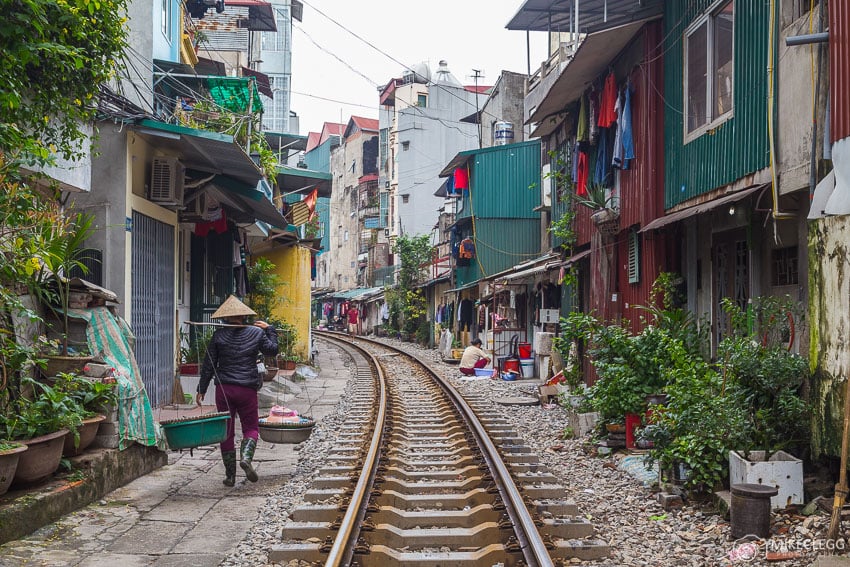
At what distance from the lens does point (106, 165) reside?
10656mm

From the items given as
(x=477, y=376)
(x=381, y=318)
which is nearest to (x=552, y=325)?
(x=477, y=376)

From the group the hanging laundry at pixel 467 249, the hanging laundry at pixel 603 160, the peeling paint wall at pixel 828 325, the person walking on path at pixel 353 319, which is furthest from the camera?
the person walking on path at pixel 353 319

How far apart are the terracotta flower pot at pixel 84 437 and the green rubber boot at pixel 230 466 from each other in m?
1.24

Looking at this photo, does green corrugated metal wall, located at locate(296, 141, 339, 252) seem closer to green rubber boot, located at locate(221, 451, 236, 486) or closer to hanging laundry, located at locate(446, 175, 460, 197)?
hanging laundry, located at locate(446, 175, 460, 197)

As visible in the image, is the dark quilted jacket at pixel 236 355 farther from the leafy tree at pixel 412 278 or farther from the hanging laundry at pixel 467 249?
the leafy tree at pixel 412 278

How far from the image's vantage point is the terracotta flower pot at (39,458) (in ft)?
20.4

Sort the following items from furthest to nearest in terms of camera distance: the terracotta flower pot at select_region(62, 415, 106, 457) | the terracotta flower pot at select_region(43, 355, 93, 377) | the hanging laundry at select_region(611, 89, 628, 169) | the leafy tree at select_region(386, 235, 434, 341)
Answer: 1. the leafy tree at select_region(386, 235, 434, 341)
2. the hanging laundry at select_region(611, 89, 628, 169)
3. the terracotta flower pot at select_region(43, 355, 93, 377)
4. the terracotta flower pot at select_region(62, 415, 106, 457)

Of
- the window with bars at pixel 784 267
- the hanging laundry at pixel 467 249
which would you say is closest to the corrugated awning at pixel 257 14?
the hanging laundry at pixel 467 249

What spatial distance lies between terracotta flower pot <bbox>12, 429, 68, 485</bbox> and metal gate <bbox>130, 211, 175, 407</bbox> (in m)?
4.57

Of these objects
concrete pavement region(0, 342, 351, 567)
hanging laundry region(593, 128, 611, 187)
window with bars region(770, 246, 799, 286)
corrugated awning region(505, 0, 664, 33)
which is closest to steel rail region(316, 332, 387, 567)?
concrete pavement region(0, 342, 351, 567)

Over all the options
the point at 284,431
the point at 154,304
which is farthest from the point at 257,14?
the point at 284,431

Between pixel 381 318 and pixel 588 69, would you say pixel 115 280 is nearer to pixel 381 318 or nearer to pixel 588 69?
pixel 588 69

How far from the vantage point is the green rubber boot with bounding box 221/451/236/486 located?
811 cm

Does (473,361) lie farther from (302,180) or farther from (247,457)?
(247,457)
